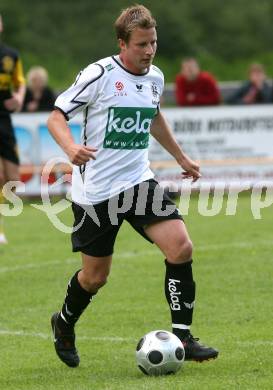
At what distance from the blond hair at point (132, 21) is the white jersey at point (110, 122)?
21 centimetres

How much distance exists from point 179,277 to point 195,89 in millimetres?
11980

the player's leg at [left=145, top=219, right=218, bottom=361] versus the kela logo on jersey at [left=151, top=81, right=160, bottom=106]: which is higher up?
the kela logo on jersey at [left=151, top=81, right=160, bottom=106]

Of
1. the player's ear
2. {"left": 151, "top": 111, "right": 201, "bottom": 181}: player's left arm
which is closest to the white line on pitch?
{"left": 151, "top": 111, "right": 201, "bottom": 181}: player's left arm

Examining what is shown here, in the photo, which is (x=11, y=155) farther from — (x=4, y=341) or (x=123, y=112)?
(x=123, y=112)

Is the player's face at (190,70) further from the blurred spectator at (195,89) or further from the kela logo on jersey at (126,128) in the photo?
the kela logo on jersey at (126,128)

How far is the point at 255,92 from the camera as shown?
18438 mm

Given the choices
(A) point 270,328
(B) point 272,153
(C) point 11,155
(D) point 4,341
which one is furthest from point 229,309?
(B) point 272,153

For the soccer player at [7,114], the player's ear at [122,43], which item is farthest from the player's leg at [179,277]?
the soccer player at [7,114]

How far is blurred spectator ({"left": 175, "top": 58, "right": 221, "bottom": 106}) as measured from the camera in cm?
1825

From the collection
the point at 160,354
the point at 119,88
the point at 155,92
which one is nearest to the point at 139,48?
the point at 119,88

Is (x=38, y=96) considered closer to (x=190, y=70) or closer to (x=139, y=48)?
(x=190, y=70)

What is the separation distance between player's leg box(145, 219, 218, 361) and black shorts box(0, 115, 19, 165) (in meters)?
5.97

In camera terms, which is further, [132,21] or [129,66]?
[129,66]

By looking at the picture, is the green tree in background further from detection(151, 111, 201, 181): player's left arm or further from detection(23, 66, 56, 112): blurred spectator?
detection(151, 111, 201, 181): player's left arm
